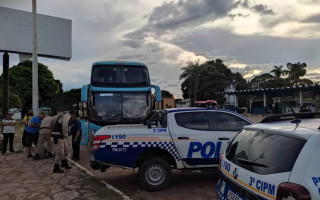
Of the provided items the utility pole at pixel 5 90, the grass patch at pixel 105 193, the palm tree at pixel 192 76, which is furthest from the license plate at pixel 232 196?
the palm tree at pixel 192 76

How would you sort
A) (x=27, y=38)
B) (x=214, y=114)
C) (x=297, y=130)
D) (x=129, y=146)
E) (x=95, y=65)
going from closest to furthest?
(x=297, y=130) < (x=129, y=146) < (x=214, y=114) < (x=95, y=65) < (x=27, y=38)

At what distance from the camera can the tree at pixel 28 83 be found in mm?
42062

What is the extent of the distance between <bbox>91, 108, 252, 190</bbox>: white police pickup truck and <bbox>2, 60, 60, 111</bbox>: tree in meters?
38.6

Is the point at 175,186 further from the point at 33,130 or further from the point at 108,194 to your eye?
the point at 33,130

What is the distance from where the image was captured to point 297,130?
2.53 m

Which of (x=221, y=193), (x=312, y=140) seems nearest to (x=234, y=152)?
(x=221, y=193)

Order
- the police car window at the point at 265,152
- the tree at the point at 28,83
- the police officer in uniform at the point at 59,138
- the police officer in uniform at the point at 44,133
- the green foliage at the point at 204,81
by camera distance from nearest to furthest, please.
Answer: the police car window at the point at 265,152 → the police officer in uniform at the point at 59,138 → the police officer in uniform at the point at 44,133 → the tree at the point at 28,83 → the green foliage at the point at 204,81

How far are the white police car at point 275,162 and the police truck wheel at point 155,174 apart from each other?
2851 mm

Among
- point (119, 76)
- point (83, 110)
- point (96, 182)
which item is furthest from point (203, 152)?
point (83, 110)

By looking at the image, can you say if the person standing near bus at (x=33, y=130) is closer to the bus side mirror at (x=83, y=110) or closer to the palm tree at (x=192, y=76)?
the bus side mirror at (x=83, y=110)

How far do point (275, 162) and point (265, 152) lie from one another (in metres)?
0.19

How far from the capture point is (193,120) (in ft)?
20.9

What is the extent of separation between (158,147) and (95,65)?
6051 millimetres

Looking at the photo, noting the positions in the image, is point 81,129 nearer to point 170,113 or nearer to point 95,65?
point 95,65
